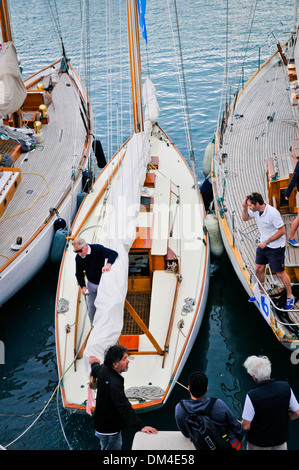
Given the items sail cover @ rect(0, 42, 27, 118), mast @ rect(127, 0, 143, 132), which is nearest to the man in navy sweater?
mast @ rect(127, 0, 143, 132)

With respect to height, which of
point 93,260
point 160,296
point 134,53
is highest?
point 134,53

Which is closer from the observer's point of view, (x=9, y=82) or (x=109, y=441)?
(x=109, y=441)

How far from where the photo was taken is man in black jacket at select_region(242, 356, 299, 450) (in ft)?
15.0

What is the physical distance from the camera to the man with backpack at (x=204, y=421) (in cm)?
440

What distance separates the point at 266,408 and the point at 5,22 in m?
11.3

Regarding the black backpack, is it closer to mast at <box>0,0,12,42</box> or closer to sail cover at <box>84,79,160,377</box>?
sail cover at <box>84,79,160,377</box>

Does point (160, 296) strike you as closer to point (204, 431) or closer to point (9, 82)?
point (204, 431)

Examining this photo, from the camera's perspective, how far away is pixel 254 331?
30.2 ft

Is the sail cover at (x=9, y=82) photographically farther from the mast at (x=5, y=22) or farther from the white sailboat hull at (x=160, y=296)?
the white sailboat hull at (x=160, y=296)

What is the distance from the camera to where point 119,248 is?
7.45 meters

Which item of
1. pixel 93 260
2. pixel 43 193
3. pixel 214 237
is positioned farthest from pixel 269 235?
pixel 43 193

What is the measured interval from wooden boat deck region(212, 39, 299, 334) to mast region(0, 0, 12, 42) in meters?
5.72
